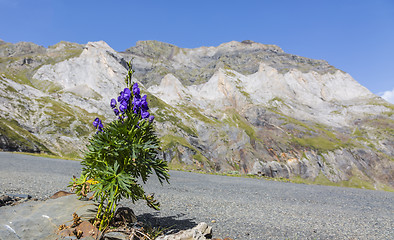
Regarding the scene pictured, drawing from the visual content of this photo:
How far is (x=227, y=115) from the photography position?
103312 millimetres

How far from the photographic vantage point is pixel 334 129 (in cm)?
9906

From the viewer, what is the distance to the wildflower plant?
5.42 metres

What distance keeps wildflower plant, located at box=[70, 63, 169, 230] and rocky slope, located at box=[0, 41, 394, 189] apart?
52.1 metres

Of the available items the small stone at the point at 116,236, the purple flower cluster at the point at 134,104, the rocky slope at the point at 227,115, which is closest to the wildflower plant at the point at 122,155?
the purple flower cluster at the point at 134,104

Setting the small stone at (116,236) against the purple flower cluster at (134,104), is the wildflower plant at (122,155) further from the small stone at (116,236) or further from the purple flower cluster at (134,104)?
the small stone at (116,236)

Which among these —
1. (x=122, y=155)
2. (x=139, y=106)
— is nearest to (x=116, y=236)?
(x=122, y=155)

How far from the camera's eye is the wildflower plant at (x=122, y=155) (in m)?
5.42

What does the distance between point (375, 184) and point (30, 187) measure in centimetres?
8820

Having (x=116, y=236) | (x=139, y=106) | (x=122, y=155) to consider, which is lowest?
(x=116, y=236)

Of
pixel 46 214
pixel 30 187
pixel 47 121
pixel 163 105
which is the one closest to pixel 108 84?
pixel 163 105

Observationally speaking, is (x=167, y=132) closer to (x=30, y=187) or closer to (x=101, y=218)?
(x=30, y=187)

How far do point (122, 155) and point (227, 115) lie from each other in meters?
99.0

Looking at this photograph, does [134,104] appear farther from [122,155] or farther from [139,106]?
[122,155]

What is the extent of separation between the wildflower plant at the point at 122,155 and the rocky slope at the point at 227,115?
52055 mm
